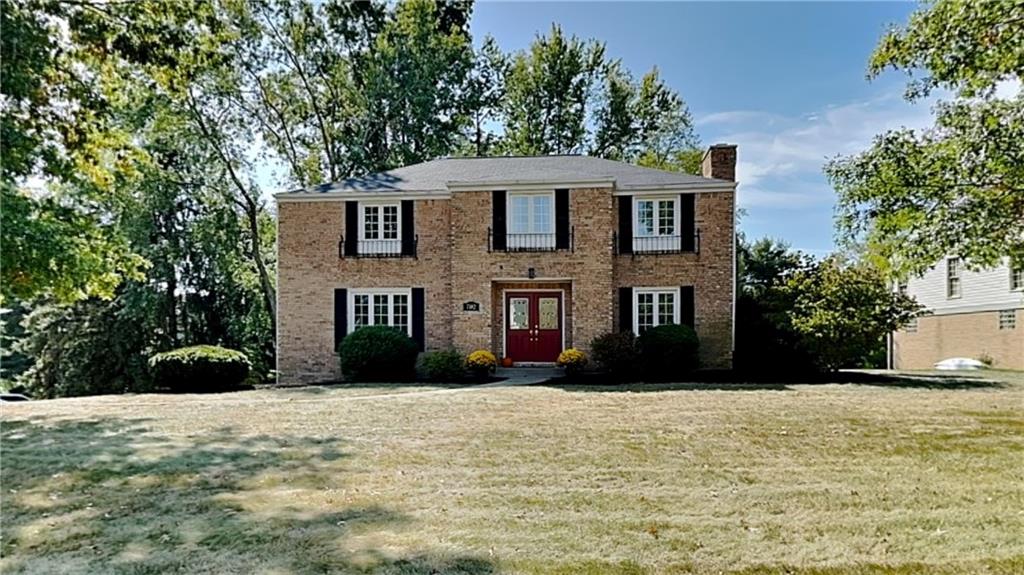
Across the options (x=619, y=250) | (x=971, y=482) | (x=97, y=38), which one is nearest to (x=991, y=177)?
(x=971, y=482)

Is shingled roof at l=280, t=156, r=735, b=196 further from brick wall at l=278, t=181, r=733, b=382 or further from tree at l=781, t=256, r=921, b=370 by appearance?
tree at l=781, t=256, r=921, b=370

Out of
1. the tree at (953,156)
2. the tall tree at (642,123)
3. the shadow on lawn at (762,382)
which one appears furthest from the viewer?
the tall tree at (642,123)

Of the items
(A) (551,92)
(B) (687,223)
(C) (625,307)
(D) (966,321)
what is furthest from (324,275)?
(D) (966,321)

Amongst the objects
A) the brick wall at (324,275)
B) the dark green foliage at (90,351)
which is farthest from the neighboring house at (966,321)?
the dark green foliage at (90,351)

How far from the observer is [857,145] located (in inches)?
412

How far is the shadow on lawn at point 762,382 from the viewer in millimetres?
13617

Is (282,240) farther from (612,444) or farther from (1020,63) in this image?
(1020,63)

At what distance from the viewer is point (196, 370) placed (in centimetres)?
1573

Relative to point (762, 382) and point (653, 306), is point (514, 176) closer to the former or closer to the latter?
point (653, 306)

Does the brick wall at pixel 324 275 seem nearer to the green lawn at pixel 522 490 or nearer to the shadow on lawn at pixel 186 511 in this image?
the green lawn at pixel 522 490

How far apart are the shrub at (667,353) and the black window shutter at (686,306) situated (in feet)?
4.37

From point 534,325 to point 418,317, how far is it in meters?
3.36

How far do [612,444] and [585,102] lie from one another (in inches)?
1083

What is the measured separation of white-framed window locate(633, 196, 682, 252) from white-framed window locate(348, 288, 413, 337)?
6.81 m
